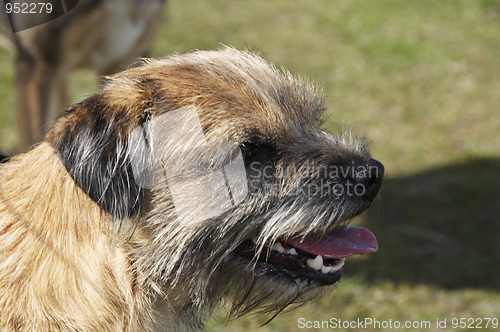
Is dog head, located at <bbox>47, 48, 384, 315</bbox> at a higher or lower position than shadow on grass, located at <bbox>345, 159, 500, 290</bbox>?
higher

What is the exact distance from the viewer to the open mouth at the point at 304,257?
2439mm

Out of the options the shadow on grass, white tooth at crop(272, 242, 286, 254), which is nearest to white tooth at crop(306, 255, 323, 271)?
white tooth at crop(272, 242, 286, 254)

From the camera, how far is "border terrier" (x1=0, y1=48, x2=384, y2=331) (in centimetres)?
222

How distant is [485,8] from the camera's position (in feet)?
28.7

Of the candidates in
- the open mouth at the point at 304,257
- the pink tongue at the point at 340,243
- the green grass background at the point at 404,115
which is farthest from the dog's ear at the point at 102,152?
the green grass background at the point at 404,115

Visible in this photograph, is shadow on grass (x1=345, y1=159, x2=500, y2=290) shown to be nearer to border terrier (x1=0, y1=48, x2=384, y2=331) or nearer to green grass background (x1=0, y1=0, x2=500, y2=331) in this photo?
green grass background (x1=0, y1=0, x2=500, y2=331)

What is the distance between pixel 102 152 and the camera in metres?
2.14

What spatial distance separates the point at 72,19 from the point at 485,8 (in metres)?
6.65

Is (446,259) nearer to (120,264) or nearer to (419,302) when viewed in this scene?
(419,302)

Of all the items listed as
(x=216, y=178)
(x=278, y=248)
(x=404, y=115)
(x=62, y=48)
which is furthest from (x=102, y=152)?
(x=404, y=115)

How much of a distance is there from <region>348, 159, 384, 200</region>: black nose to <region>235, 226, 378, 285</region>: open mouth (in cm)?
29

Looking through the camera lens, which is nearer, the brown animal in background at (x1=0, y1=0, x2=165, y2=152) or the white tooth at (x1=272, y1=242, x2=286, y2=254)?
the white tooth at (x1=272, y1=242, x2=286, y2=254)

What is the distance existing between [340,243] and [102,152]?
117 centimetres

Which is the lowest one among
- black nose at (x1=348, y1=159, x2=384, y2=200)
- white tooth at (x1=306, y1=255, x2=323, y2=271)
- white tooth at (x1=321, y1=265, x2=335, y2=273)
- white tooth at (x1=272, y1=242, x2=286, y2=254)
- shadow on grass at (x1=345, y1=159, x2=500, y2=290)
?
shadow on grass at (x1=345, y1=159, x2=500, y2=290)
